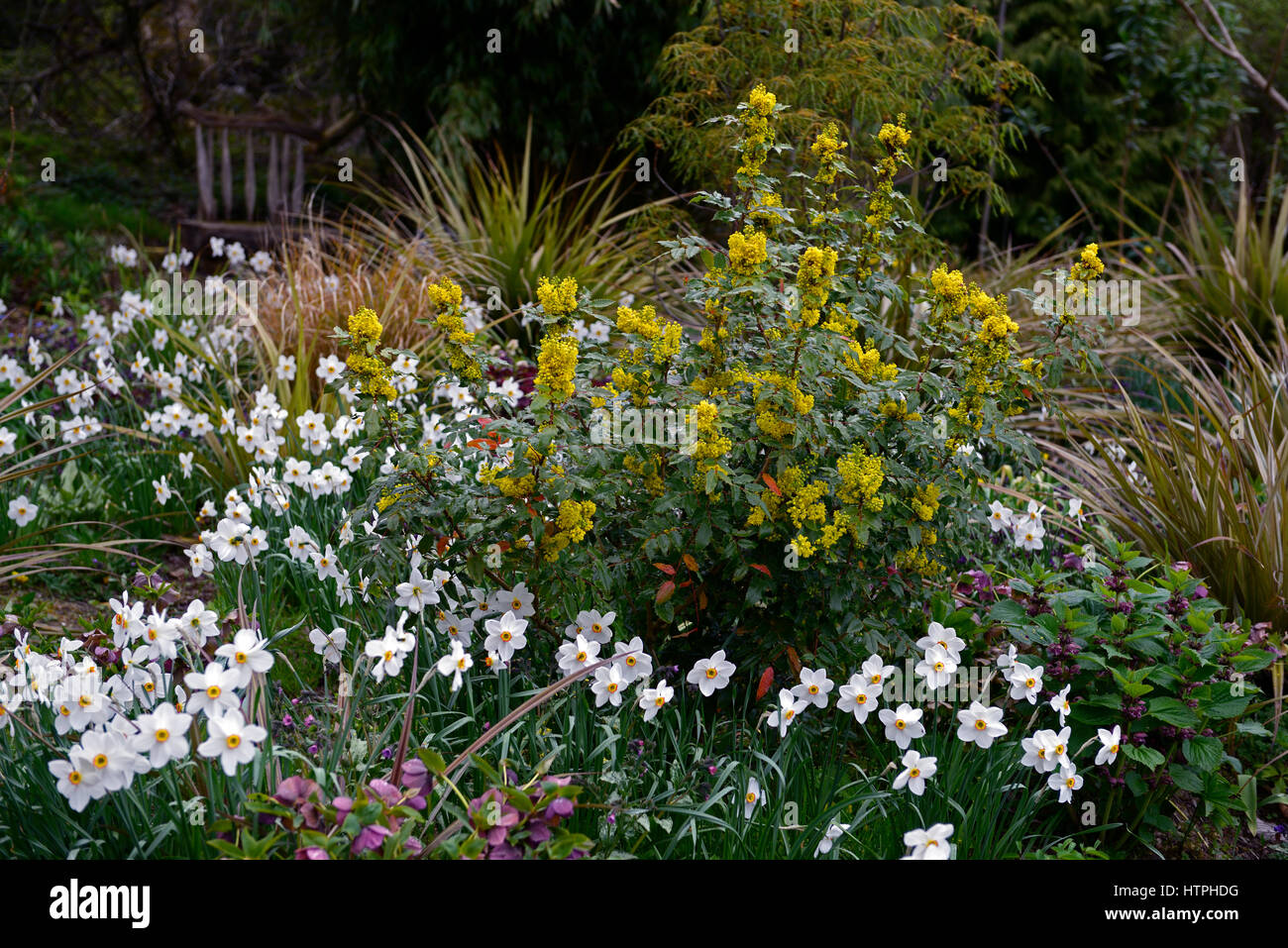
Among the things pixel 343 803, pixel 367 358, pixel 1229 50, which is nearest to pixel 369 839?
pixel 343 803

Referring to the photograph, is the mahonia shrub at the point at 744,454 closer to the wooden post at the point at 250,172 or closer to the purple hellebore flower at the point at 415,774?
the purple hellebore flower at the point at 415,774

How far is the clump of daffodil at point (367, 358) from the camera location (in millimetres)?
2227

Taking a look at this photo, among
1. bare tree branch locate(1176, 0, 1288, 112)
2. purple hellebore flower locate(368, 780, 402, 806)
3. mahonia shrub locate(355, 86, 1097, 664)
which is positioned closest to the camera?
purple hellebore flower locate(368, 780, 402, 806)

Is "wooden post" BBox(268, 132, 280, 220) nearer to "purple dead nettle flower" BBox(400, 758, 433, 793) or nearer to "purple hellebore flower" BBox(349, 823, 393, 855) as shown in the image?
"purple dead nettle flower" BBox(400, 758, 433, 793)

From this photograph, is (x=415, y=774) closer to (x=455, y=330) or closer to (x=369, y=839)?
(x=369, y=839)

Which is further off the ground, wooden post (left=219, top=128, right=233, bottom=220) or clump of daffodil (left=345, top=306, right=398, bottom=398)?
wooden post (left=219, top=128, right=233, bottom=220)

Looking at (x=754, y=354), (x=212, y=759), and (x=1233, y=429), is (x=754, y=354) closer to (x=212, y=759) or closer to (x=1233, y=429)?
(x=212, y=759)

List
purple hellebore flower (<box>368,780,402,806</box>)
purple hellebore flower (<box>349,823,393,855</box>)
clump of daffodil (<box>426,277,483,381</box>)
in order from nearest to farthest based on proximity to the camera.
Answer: purple hellebore flower (<box>349,823,393,855</box>), purple hellebore flower (<box>368,780,402,806</box>), clump of daffodil (<box>426,277,483,381</box>)

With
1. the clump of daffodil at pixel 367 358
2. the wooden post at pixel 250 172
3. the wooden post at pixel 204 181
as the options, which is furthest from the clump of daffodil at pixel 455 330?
the wooden post at pixel 204 181

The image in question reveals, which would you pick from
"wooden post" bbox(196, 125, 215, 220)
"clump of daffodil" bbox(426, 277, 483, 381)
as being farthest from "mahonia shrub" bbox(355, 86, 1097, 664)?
"wooden post" bbox(196, 125, 215, 220)

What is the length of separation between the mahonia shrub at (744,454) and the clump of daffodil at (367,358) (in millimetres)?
52

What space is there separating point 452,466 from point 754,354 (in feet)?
2.43

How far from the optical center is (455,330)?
2299mm

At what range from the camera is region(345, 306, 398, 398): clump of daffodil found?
7.30ft
